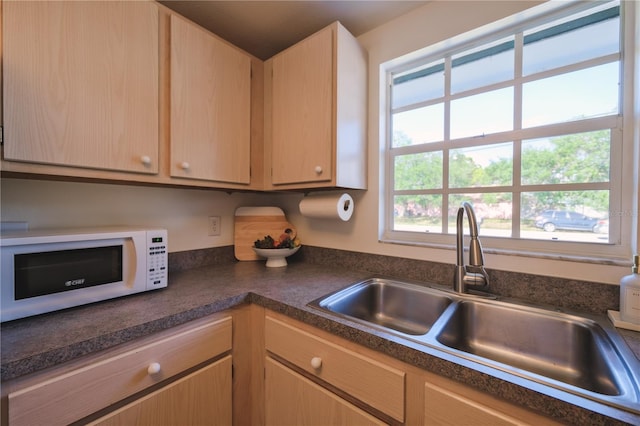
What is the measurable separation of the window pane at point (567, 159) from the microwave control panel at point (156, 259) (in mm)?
1529

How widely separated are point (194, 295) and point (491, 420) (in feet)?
3.24

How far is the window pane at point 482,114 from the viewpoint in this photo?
110 centimetres

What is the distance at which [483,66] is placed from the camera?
3.86ft

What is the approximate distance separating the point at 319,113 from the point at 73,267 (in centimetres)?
113

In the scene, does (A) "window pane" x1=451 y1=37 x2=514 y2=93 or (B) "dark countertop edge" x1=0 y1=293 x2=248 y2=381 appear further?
(A) "window pane" x1=451 y1=37 x2=514 y2=93

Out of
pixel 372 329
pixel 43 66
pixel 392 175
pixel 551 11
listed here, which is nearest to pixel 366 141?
pixel 392 175

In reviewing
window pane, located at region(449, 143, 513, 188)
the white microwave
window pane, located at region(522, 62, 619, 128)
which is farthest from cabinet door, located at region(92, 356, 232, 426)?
window pane, located at region(522, 62, 619, 128)

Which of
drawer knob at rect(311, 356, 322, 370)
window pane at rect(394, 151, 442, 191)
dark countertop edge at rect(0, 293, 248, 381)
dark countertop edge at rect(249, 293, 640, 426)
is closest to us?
dark countertop edge at rect(249, 293, 640, 426)

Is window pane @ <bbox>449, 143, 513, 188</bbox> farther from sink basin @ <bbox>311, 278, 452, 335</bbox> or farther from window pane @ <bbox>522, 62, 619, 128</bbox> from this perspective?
sink basin @ <bbox>311, 278, 452, 335</bbox>

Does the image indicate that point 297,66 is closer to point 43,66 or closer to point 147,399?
point 43,66

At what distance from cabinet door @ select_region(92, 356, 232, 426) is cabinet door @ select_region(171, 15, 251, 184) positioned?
32.1 inches

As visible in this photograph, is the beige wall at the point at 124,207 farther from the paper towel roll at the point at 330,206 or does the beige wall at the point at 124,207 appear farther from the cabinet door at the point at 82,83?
the paper towel roll at the point at 330,206

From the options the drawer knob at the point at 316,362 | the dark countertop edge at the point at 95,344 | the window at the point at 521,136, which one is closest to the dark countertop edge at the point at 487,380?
the drawer knob at the point at 316,362

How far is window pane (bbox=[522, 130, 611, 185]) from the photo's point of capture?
922 millimetres
